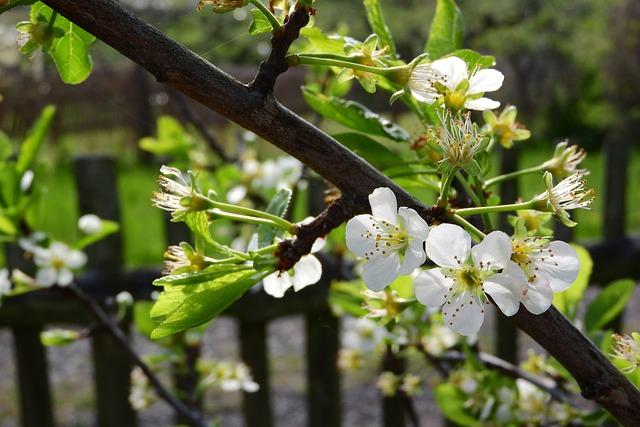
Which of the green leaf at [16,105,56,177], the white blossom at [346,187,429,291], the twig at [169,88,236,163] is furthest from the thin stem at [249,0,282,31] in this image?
the twig at [169,88,236,163]

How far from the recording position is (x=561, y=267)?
1.47 ft

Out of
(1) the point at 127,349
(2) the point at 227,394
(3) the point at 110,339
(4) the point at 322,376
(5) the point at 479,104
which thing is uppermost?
(5) the point at 479,104

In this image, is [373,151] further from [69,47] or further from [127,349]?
[127,349]

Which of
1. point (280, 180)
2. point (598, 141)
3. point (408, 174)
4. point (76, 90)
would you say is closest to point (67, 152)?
point (76, 90)

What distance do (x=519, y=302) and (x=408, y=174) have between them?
0.19 m

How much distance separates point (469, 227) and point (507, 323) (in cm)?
173

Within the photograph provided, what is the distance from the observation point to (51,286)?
107 centimetres

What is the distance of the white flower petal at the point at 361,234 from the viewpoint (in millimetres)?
434

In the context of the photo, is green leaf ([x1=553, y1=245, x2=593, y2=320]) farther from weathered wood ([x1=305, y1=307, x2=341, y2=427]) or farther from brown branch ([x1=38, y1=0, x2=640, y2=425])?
weathered wood ([x1=305, y1=307, x2=341, y2=427])

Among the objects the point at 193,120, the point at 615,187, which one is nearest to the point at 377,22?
the point at 193,120

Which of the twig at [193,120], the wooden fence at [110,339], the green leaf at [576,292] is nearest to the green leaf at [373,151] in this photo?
the green leaf at [576,292]

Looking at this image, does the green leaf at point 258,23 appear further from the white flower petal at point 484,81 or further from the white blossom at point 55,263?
the white blossom at point 55,263

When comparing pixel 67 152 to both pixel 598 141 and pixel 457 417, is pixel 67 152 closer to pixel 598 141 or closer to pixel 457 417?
pixel 598 141

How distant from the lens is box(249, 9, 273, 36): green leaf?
0.47 m
